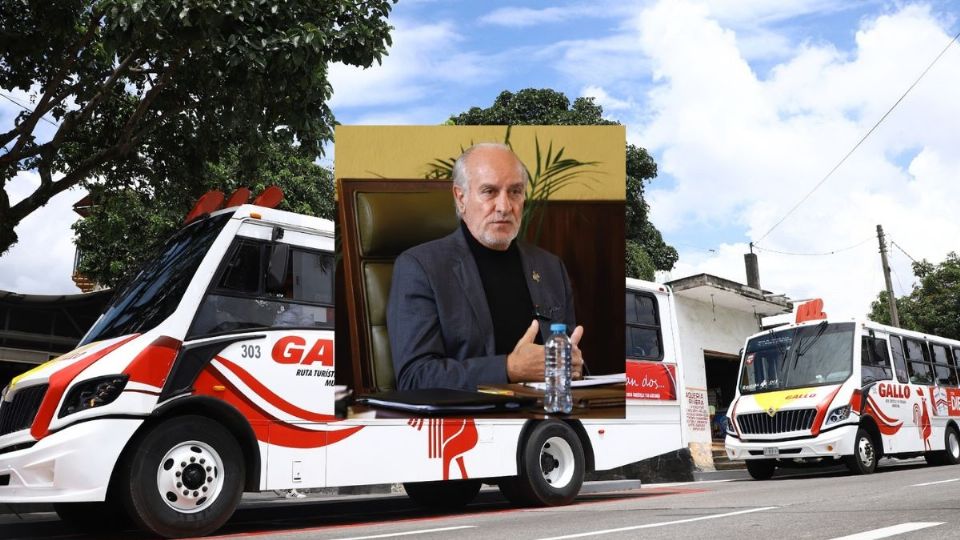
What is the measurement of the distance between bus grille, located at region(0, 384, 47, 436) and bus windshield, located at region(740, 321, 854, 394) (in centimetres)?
1215

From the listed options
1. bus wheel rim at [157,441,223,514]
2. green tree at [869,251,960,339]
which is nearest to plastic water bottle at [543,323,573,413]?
bus wheel rim at [157,441,223,514]

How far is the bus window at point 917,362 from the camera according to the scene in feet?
57.1

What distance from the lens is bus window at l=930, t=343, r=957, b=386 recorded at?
730 inches

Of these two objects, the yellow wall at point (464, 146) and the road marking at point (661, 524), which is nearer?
the yellow wall at point (464, 146)

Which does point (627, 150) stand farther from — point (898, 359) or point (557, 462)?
point (557, 462)

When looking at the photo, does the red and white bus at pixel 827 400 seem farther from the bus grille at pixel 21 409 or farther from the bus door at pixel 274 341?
the bus grille at pixel 21 409

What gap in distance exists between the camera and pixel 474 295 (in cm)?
455

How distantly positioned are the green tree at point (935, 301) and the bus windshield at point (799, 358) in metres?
27.0

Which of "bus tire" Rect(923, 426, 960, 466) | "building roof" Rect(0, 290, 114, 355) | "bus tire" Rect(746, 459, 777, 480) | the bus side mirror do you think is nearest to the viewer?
the bus side mirror

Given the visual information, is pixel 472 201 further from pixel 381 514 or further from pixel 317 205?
pixel 317 205

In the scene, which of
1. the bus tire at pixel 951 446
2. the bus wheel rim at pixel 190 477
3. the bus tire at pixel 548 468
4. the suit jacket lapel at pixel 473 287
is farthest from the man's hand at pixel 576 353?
the bus tire at pixel 951 446

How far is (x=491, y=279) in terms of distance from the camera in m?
4.56

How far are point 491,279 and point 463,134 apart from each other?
75cm

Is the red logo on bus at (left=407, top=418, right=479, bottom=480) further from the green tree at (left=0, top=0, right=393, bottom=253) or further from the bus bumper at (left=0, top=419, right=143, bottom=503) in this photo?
the green tree at (left=0, top=0, right=393, bottom=253)
